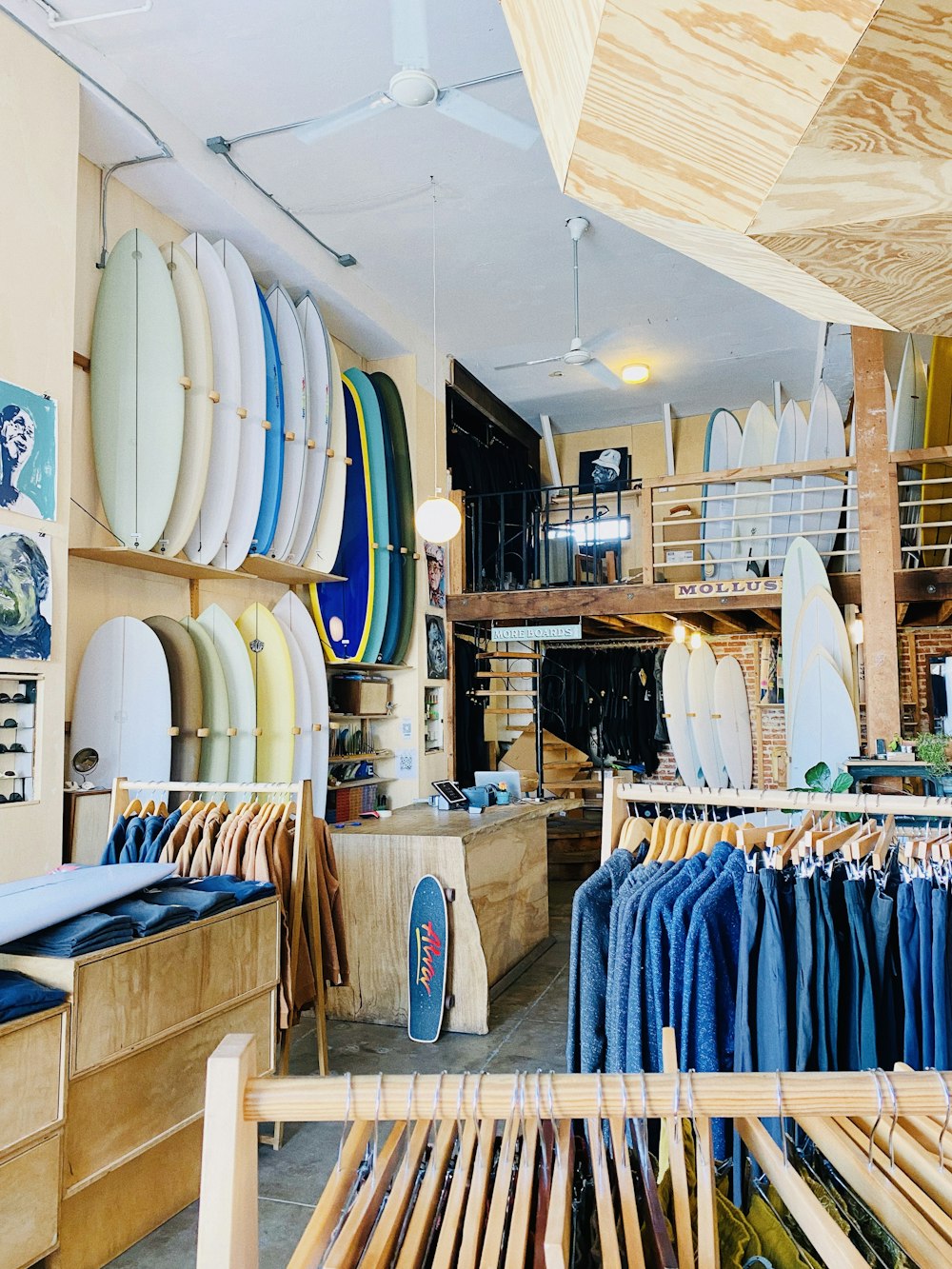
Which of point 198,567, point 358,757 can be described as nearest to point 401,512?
point 358,757

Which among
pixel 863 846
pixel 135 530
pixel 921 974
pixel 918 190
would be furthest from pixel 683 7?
pixel 135 530

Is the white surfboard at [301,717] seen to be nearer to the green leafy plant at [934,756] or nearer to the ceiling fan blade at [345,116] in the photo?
the ceiling fan blade at [345,116]

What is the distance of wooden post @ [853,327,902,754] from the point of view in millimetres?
5527

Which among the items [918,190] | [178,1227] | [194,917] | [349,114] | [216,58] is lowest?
[178,1227]

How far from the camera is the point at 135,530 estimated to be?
4.26 m

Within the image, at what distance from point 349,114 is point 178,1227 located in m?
4.02

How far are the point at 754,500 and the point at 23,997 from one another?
6.42m

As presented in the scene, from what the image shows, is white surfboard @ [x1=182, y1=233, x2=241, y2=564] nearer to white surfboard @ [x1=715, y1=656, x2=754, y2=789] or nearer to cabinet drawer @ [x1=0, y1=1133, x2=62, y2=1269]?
cabinet drawer @ [x1=0, y1=1133, x2=62, y2=1269]

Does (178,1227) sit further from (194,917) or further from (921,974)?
(921,974)

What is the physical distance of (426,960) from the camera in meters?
4.01

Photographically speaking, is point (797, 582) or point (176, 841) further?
point (797, 582)

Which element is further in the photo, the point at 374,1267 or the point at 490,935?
the point at 490,935

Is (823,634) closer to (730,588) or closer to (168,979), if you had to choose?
(730,588)

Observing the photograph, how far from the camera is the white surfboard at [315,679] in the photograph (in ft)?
17.7
